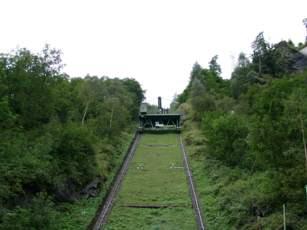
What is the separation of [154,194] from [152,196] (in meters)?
0.45

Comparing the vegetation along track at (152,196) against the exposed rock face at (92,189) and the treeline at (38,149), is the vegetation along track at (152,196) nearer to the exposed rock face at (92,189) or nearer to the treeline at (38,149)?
the exposed rock face at (92,189)

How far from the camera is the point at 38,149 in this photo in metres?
16.7

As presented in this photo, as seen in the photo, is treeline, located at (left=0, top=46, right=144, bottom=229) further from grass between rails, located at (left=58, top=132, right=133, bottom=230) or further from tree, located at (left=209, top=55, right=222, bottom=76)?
tree, located at (left=209, top=55, right=222, bottom=76)

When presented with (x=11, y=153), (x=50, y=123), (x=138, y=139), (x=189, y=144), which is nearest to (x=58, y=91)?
(x=50, y=123)

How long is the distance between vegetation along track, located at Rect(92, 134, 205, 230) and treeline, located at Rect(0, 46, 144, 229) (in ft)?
5.87

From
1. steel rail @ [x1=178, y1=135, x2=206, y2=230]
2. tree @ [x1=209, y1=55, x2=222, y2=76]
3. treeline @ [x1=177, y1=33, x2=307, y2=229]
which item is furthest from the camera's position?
tree @ [x1=209, y1=55, x2=222, y2=76]

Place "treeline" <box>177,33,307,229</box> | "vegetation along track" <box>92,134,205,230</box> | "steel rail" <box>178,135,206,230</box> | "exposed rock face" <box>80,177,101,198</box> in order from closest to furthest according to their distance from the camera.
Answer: "treeline" <box>177,33,307,229</box>
"steel rail" <box>178,135,206,230</box>
"vegetation along track" <box>92,134,205,230</box>
"exposed rock face" <box>80,177,101,198</box>

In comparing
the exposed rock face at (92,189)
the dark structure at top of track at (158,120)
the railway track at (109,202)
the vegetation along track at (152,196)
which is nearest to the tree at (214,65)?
the dark structure at top of track at (158,120)

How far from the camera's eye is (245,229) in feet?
46.5

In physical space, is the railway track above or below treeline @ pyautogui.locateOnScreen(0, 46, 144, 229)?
below

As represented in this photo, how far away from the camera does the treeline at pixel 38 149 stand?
527 inches

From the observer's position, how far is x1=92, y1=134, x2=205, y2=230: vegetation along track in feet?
56.2

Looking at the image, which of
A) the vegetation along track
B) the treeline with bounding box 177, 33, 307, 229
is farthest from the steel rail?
the treeline with bounding box 177, 33, 307, 229

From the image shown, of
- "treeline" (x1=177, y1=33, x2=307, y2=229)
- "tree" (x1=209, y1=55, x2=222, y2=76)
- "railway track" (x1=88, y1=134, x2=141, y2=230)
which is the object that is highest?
"tree" (x1=209, y1=55, x2=222, y2=76)
